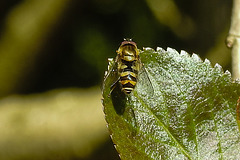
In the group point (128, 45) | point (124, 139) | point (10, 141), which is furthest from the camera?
point (10, 141)

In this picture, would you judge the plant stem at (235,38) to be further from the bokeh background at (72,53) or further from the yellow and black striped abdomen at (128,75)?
the bokeh background at (72,53)

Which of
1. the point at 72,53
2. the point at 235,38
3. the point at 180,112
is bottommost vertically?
the point at 180,112

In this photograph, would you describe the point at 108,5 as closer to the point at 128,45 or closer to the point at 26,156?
the point at 26,156

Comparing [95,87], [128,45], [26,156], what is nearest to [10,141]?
[26,156]

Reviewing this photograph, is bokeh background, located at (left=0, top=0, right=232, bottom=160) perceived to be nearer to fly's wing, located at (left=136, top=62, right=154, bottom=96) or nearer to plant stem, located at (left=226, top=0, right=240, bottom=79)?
plant stem, located at (left=226, top=0, right=240, bottom=79)

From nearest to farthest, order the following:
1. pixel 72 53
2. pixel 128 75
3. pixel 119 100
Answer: pixel 119 100, pixel 128 75, pixel 72 53

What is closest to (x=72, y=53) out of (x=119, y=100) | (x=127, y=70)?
(x=127, y=70)

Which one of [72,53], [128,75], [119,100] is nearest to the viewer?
[119,100]

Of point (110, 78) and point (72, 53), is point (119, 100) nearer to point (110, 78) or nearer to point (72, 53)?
point (110, 78)

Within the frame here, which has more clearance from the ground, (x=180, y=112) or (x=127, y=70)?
(x=127, y=70)
